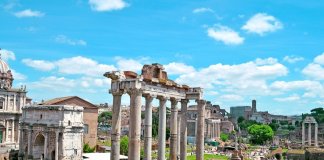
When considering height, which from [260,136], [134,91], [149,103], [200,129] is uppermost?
[134,91]

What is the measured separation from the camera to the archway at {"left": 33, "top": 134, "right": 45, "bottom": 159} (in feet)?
139

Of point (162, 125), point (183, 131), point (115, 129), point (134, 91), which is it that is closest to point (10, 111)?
point (183, 131)

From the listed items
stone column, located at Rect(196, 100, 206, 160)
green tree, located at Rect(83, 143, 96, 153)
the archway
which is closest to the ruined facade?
the archway

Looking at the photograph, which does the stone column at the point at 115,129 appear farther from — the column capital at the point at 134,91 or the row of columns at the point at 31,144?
the row of columns at the point at 31,144

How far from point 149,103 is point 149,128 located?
4.17 ft

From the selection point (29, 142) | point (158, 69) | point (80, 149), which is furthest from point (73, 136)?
point (158, 69)

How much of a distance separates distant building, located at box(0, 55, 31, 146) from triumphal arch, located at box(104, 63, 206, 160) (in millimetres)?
30754

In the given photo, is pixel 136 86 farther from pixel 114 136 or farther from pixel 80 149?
pixel 80 149

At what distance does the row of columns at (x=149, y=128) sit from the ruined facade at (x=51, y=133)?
18345 mm

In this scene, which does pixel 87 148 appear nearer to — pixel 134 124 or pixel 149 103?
pixel 149 103

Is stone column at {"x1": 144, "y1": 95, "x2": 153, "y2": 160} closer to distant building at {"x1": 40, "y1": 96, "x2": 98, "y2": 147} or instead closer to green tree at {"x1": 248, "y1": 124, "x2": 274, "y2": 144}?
distant building at {"x1": 40, "y1": 96, "x2": 98, "y2": 147}

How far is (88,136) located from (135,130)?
132ft

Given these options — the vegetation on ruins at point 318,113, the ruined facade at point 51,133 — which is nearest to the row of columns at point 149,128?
the ruined facade at point 51,133

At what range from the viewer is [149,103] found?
2175 cm
